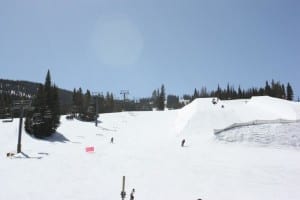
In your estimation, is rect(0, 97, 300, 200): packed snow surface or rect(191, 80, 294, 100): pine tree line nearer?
rect(0, 97, 300, 200): packed snow surface

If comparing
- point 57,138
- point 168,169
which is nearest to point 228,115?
point 57,138

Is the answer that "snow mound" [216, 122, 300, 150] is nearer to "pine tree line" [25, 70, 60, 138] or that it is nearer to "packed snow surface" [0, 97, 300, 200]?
"packed snow surface" [0, 97, 300, 200]

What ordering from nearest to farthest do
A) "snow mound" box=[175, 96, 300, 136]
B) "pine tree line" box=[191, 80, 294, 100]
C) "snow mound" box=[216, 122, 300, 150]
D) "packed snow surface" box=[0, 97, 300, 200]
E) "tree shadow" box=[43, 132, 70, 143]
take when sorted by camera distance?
"packed snow surface" box=[0, 97, 300, 200], "snow mound" box=[216, 122, 300, 150], "tree shadow" box=[43, 132, 70, 143], "snow mound" box=[175, 96, 300, 136], "pine tree line" box=[191, 80, 294, 100]

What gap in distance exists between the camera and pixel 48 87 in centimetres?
5281

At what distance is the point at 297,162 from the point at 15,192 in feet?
91.8

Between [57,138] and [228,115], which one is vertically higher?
[228,115]

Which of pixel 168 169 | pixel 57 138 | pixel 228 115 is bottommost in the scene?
pixel 168 169

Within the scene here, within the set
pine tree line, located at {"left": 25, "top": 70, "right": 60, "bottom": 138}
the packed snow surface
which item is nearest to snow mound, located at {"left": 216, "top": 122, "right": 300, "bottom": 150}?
the packed snow surface

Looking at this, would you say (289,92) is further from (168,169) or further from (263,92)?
(168,169)

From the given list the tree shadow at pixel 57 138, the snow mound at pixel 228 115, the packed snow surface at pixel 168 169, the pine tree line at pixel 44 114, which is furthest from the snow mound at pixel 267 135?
the pine tree line at pixel 44 114

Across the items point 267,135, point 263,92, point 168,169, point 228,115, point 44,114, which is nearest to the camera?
point 168,169

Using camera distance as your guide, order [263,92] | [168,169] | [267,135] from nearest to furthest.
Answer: [168,169] → [267,135] → [263,92]

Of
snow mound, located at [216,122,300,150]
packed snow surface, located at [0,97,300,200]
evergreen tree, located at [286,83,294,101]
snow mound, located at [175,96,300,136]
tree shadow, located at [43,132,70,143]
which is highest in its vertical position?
evergreen tree, located at [286,83,294,101]

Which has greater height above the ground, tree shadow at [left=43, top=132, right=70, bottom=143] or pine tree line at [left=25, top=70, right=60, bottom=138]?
pine tree line at [left=25, top=70, right=60, bottom=138]
